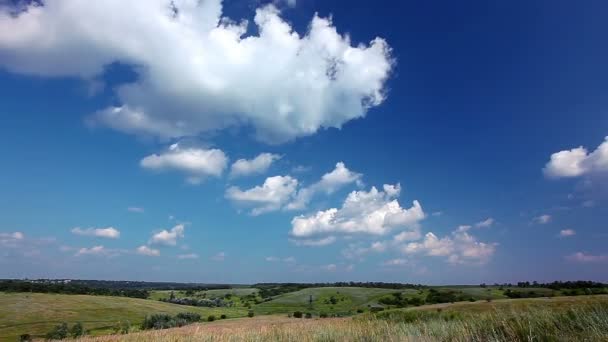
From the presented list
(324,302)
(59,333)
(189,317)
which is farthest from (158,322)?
(324,302)

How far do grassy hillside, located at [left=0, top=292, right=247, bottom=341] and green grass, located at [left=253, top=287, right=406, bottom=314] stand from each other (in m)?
27.2

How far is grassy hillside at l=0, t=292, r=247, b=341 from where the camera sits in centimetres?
9782

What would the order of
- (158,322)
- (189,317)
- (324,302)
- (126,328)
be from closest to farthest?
(126,328) < (158,322) < (189,317) < (324,302)

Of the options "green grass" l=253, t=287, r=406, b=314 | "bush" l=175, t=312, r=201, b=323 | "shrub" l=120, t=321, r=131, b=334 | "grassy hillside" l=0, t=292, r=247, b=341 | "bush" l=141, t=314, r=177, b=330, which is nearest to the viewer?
"shrub" l=120, t=321, r=131, b=334

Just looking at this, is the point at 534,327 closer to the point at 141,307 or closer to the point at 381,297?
the point at 141,307

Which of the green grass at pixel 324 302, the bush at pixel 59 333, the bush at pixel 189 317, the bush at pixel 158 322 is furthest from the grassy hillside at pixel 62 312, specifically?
the green grass at pixel 324 302

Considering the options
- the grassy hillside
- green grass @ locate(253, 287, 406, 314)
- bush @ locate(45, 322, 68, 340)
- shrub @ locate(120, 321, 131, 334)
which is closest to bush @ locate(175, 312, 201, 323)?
the grassy hillside

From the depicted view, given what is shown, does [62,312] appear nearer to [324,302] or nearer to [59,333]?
[59,333]

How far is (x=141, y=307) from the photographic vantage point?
12519 centimetres

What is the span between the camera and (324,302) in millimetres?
150250

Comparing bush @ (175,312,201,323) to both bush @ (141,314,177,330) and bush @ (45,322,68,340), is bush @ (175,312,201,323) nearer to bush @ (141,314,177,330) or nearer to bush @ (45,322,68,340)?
bush @ (141,314,177,330)

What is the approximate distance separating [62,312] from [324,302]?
269ft

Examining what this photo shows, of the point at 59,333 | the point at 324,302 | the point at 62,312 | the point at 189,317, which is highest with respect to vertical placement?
the point at 324,302

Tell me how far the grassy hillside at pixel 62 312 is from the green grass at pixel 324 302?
2718cm
